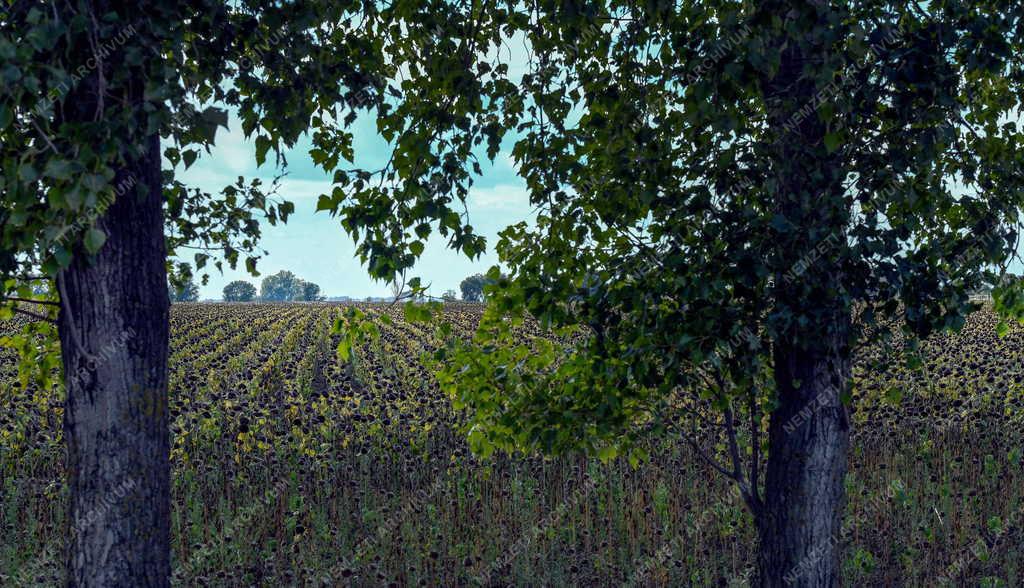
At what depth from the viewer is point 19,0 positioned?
3.50 metres

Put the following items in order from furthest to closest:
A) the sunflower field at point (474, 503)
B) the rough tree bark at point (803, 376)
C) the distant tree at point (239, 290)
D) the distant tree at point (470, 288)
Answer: the distant tree at point (239, 290), the distant tree at point (470, 288), the sunflower field at point (474, 503), the rough tree bark at point (803, 376)

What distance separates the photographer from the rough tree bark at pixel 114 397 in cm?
448

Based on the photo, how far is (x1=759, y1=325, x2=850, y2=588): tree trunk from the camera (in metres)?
5.29

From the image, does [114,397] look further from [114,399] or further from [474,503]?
[474,503]

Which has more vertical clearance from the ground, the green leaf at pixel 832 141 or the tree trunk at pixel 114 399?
the green leaf at pixel 832 141

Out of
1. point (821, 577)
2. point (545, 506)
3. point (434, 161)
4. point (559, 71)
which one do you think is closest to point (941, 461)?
point (545, 506)

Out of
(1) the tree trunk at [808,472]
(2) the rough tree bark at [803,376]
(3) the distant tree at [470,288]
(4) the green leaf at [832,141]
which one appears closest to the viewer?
(4) the green leaf at [832,141]

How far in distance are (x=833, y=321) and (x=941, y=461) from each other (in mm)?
8142

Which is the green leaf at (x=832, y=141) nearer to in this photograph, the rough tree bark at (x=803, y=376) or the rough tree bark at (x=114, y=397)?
the rough tree bark at (x=803, y=376)

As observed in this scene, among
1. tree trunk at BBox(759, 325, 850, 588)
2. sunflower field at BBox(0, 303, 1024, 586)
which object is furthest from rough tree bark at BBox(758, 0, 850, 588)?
sunflower field at BBox(0, 303, 1024, 586)

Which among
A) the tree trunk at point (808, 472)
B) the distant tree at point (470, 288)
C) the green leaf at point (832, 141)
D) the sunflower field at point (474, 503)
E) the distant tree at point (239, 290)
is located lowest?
the sunflower field at point (474, 503)

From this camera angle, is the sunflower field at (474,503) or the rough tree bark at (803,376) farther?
the sunflower field at (474,503)

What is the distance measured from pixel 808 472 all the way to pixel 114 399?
15.0ft

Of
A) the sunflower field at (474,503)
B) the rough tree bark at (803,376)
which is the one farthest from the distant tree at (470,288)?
the rough tree bark at (803,376)
